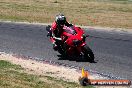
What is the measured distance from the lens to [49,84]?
12.2 m

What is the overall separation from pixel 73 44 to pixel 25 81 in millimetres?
5026

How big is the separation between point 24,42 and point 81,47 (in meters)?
5.19

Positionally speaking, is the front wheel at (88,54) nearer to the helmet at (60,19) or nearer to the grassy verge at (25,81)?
the helmet at (60,19)

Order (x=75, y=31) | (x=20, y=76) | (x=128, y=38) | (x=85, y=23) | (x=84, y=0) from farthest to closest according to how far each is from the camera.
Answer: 1. (x=84, y=0)
2. (x=85, y=23)
3. (x=128, y=38)
4. (x=75, y=31)
5. (x=20, y=76)

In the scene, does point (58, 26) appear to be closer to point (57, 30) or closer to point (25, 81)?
point (57, 30)

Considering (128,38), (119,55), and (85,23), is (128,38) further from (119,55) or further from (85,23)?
(85,23)

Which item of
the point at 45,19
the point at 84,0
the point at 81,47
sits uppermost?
the point at 81,47

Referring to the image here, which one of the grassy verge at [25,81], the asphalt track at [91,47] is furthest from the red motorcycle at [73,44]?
the grassy verge at [25,81]

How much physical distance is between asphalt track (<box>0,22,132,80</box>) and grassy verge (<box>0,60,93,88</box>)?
104 inches

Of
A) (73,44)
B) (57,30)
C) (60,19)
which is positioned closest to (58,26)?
(57,30)

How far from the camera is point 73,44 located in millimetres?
16984

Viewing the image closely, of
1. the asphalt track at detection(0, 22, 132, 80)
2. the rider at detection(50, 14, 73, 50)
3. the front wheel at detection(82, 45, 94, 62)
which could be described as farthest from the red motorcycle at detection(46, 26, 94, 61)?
the asphalt track at detection(0, 22, 132, 80)

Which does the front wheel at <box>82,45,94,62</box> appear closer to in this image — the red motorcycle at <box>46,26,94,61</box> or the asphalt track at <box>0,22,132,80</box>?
the red motorcycle at <box>46,26,94,61</box>

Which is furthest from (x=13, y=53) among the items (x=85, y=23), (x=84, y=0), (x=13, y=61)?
(x=84, y=0)
